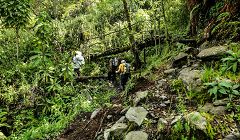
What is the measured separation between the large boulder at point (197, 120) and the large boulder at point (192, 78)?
1.14 m

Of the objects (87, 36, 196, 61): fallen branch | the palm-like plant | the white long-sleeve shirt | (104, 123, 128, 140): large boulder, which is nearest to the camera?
(104, 123, 128, 140): large boulder

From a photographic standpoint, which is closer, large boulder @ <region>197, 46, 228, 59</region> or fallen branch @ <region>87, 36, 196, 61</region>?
large boulder @ <region>197, 46, 228, 59</region>

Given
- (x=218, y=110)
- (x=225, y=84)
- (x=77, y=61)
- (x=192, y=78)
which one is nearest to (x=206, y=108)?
(x=218, y=110)

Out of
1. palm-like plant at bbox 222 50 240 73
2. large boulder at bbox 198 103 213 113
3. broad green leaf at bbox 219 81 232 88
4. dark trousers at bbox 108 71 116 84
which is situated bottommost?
dark trousers at bbox 108 71 116 84

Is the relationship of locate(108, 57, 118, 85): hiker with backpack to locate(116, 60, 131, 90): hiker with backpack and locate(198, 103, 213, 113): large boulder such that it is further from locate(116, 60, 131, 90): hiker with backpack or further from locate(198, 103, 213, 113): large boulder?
locate(198, 103, 213, 113): large boulder

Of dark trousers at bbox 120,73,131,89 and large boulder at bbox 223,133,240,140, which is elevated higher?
large boulder at bbox 223,133,240,140

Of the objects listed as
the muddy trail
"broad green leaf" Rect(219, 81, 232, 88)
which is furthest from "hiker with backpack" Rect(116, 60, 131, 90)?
"broad green leaf" Rect(219, 81, 232, 88)

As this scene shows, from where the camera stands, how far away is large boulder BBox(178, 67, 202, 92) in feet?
21.1

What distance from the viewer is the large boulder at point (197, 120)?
4.97 metres

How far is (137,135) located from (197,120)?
45.1 inches

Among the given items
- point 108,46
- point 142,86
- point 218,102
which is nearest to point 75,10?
point 108,46

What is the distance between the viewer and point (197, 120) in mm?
5094

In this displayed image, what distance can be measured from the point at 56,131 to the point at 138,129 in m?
2.90

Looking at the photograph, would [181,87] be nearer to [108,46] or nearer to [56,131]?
[56,131]
